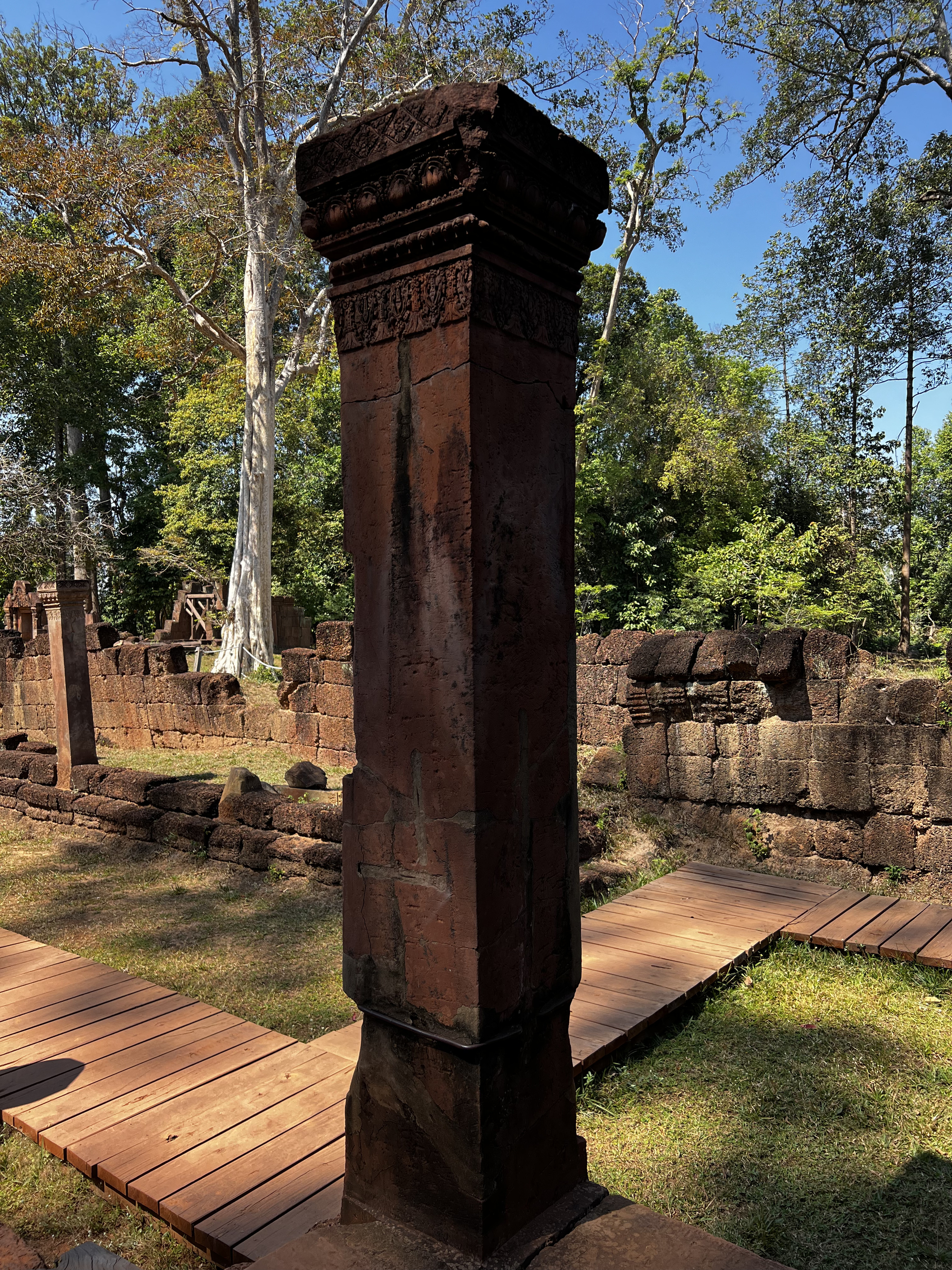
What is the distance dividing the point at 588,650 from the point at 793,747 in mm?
5072

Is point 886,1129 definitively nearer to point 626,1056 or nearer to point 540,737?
point 626,1056

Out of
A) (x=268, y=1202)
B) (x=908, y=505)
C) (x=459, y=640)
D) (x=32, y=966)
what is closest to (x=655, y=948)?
(x=268, y=1202)

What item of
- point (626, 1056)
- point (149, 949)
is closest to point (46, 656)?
point (149, 949)

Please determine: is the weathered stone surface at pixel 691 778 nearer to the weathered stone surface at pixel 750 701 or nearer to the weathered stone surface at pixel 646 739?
the weathered stone surface at pixel 646 739

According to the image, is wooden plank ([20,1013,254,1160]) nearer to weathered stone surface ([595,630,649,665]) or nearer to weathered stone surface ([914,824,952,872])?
weathered stone surface ([914,824,952,872])

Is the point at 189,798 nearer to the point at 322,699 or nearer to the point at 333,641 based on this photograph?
the point at 322,699

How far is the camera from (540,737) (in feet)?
6.67

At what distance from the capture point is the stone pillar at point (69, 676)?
29.1 ft

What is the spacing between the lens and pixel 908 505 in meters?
20.6

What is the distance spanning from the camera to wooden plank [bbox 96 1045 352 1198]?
288 cm

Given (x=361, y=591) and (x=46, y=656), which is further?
(x=46, y=656)

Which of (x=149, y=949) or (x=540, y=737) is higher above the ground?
(x=540, y=737)

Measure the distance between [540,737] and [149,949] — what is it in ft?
13.7

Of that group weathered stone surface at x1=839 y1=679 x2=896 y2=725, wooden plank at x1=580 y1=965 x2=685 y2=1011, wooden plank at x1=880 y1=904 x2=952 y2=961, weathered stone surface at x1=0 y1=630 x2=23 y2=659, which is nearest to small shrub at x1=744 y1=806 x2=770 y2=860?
weathered stone surface at x1=839 y1=679 x2=896 y2=725
